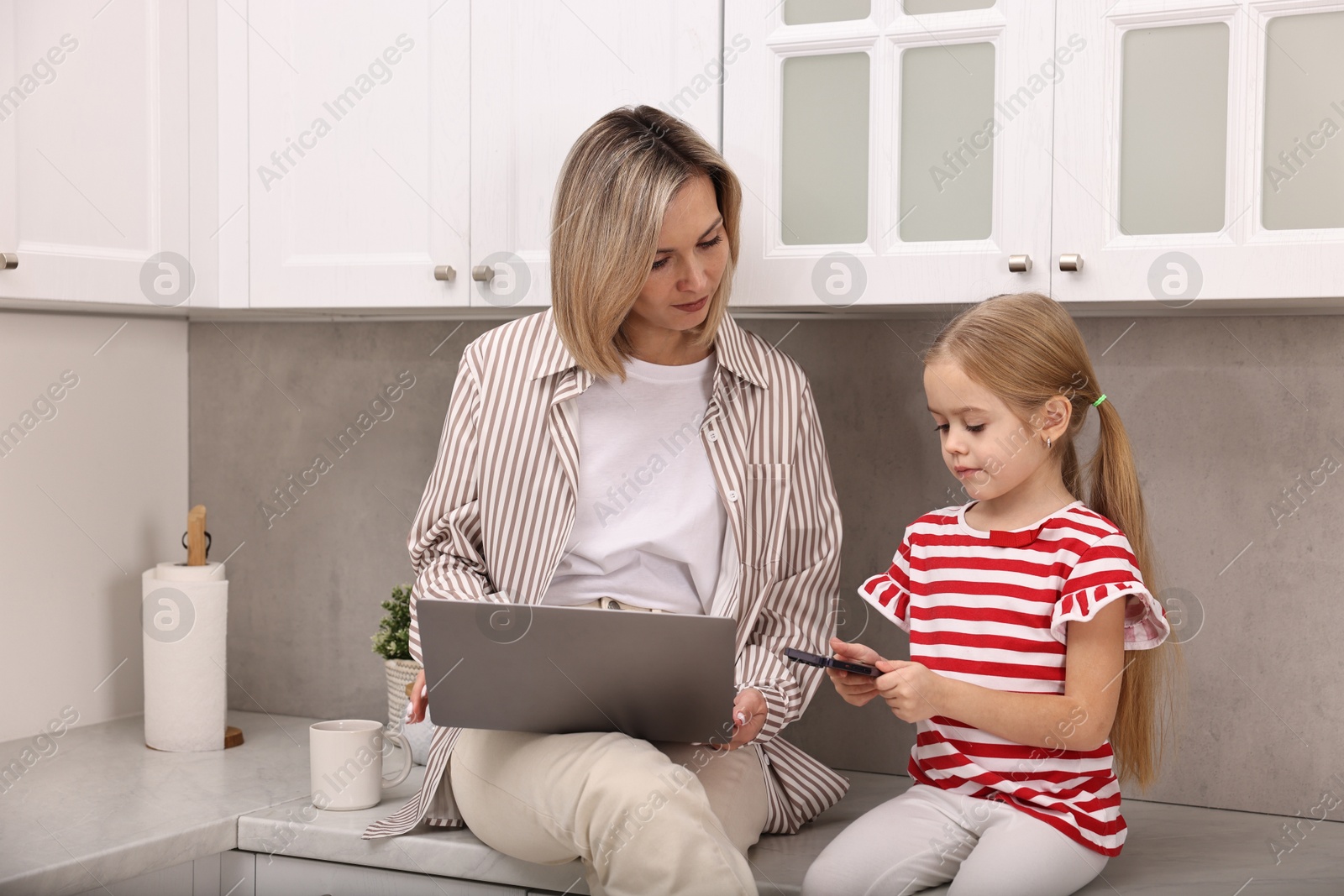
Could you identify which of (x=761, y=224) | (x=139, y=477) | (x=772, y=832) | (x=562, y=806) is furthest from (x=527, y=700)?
(x=139, y=477)

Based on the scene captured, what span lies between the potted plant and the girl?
0.79 m

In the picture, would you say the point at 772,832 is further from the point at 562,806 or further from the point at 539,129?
the point at 539,129

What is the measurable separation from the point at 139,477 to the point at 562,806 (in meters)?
1.13

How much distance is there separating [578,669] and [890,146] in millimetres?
666

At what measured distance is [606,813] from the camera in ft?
4.09

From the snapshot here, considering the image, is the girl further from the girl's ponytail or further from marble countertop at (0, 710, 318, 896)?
marble countertop at (0, 710, 318, 896)

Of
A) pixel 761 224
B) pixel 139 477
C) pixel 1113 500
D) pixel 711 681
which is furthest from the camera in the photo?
pixel 139 477

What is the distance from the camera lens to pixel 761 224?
4.95 ft

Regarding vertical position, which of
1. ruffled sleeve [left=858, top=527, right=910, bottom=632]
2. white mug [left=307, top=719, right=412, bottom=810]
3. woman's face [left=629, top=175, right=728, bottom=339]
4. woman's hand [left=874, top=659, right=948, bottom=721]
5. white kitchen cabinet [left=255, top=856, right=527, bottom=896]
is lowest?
white kitchen cabinet [left=255, top=856, right=527, bottom=896]

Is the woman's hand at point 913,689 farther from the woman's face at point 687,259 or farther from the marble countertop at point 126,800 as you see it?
the marble countertop at point 126,800

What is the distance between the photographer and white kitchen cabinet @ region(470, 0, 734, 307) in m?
1.52

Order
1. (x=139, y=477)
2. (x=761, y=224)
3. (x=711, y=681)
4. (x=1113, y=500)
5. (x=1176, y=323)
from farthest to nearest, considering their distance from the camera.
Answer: (x=139, y=477)
(x=1176, y=323)
(x=761, y=224)
(x=1113, y=500)
(x=711, y=681)

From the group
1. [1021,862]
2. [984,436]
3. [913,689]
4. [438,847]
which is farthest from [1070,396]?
[438,847]

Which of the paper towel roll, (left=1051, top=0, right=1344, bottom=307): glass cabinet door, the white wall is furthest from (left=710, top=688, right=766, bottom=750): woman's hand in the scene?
the white wall
